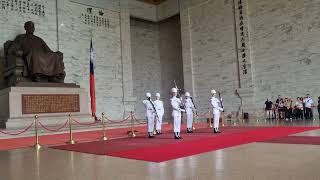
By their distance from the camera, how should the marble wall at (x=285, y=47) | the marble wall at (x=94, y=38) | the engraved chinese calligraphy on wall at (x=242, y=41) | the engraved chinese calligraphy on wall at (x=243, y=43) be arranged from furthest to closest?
the engraved chinese calligraphy on wall at (x=242, y=41) → the engraved chinese calligraphy on wall at (x=243, y=43) → the marble wall at (x=94, y=38) → the marble wall at (x=285, y=47)

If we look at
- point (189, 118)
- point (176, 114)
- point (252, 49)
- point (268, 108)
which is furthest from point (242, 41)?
point (176, 114)

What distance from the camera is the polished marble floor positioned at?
3.36 meters

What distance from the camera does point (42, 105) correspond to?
34.6 ft

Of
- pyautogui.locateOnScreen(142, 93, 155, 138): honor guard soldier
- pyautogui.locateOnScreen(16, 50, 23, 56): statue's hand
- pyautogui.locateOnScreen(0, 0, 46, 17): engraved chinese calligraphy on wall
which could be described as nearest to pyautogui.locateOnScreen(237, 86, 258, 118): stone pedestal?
pyautogui.locateOnScreen(142, 93, 155, 138): honor guard soldier

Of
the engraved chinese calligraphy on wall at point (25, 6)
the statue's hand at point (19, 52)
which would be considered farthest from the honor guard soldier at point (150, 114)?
the engraved chinese calligraphy on wall at point (25, 6)

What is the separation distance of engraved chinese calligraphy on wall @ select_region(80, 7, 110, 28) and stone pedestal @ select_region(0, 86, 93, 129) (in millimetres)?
4619

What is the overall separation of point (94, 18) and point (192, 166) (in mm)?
12558

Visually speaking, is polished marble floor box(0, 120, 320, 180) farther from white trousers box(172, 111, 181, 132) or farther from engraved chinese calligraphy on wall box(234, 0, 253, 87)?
engraved chinese calligraphy on wall box(234, 0, 253, 87)

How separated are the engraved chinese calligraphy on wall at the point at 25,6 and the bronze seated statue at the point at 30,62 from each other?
5.49 ft

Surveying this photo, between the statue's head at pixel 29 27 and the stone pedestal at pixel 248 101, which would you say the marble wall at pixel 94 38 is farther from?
the stone pedestal at pixel 248 101

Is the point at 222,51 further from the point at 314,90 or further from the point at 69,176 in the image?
the point at 69,176

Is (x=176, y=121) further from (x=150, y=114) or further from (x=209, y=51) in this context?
(x=209, y=51)

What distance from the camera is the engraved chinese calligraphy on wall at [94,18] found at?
14988 millimetres

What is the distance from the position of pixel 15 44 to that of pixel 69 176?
869cm
